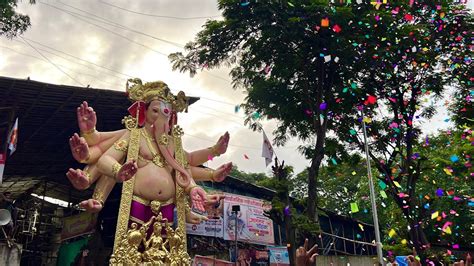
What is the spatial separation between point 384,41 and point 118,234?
776 centimetres

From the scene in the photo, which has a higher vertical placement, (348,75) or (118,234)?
(348,75)

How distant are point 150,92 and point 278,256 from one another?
448 inches

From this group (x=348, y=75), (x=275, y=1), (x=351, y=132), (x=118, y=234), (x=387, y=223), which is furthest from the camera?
(x=387, y=223)

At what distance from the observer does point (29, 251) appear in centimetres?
1744

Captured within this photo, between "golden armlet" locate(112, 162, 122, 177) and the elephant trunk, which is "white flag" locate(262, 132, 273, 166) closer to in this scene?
the elephant trunk

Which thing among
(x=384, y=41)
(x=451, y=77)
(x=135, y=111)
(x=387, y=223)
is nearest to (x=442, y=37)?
(x=451, y=77)

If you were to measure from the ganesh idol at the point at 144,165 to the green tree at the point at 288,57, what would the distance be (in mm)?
3308

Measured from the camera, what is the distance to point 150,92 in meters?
7.17

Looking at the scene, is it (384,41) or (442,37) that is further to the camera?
(442,37)

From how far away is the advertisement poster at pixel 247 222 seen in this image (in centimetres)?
1617

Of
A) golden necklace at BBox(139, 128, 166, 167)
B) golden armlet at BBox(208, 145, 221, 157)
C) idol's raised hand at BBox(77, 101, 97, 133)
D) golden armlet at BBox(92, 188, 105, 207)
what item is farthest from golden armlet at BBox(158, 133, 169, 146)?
golden armlet at BBox(92, 188, 105, 207)

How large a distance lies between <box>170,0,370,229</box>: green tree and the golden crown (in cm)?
328

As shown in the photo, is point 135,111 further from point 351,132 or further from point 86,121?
point 351,132

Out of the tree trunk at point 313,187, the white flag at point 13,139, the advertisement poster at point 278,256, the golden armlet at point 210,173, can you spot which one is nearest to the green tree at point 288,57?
the tree trunk at point 313,187
